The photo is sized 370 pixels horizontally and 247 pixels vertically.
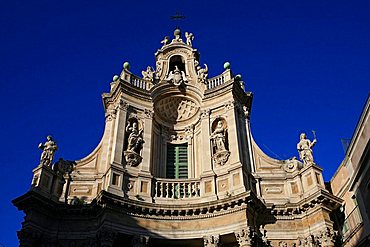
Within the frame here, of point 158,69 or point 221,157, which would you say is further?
point 158,69

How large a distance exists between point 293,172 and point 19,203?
452 inches

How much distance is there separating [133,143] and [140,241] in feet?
15.5

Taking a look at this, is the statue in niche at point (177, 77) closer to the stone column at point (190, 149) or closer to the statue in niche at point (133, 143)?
the stone column at point (190, 149)

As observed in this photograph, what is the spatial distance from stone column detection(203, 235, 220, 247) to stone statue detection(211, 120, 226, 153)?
425 centimetres

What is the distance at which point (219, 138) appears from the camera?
1800 cm

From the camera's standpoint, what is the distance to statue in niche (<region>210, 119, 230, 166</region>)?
1741 cm

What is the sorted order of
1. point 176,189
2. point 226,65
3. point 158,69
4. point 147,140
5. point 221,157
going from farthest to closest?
1. point 158,69
2. point 226,65
3. point 147,140
4. point 221,157
5. point 176,189

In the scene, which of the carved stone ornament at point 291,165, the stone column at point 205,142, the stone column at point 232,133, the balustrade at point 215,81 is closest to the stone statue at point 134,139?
the stone column at point 205,142

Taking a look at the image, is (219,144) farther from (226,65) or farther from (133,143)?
(226,65)

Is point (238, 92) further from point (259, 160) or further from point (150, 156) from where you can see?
point (150, 156)

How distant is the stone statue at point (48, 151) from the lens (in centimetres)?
1664

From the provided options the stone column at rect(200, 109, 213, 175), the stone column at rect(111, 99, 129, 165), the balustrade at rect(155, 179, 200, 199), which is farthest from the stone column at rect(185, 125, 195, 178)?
the stone column at rect(111, 99, 129, 165)

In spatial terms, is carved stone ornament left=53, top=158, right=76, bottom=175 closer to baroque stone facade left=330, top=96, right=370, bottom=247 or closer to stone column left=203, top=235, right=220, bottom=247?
stone column left=203, top=235, right=220, bottom=247

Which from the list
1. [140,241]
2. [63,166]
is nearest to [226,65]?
[63,166]
